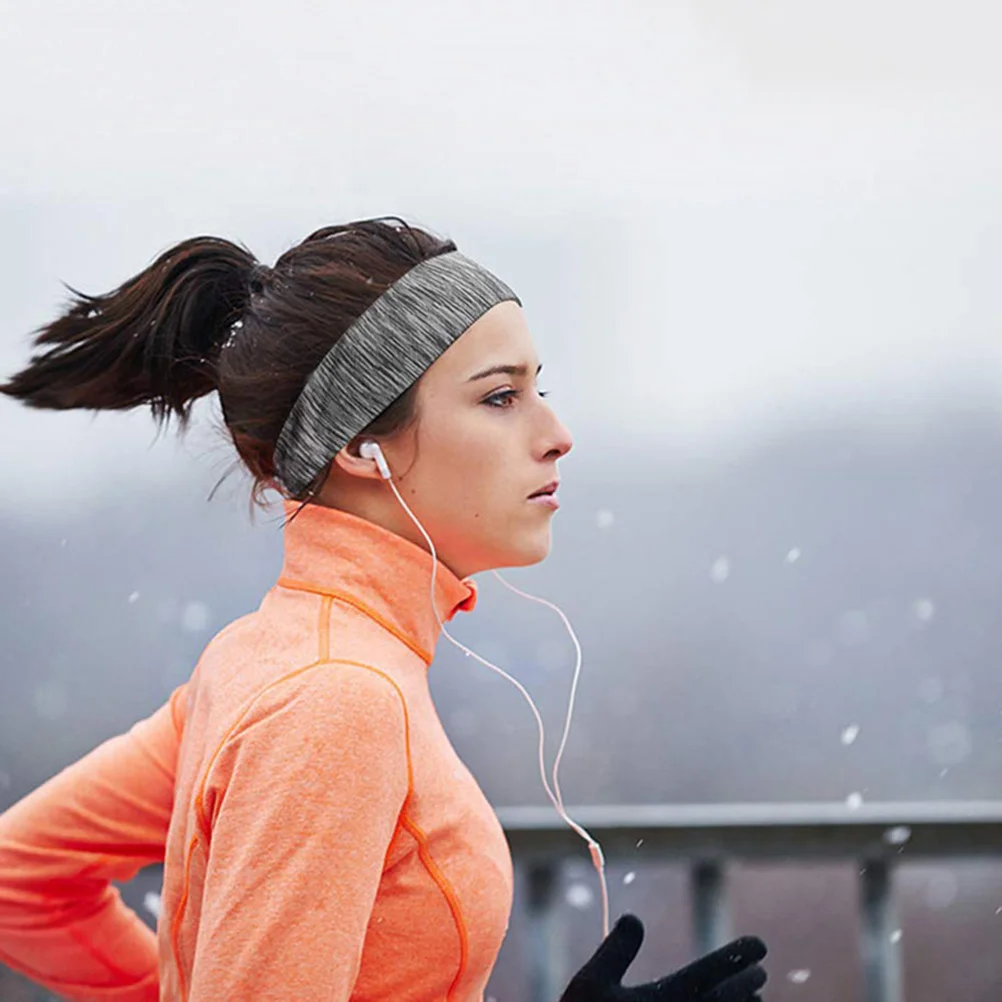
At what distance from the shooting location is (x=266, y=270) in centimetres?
90

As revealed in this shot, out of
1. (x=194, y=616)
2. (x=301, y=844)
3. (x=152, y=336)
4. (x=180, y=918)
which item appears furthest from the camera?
(x=194, y=616)

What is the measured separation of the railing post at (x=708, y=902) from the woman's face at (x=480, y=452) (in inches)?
33.1

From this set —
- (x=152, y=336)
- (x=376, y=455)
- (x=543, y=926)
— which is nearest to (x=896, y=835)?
(x=543, y=926)

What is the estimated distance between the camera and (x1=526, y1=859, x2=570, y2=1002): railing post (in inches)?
61.4

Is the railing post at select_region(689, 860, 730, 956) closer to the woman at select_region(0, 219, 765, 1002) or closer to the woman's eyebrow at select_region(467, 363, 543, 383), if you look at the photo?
the woman at select_region(0, 219, 765, 1002)

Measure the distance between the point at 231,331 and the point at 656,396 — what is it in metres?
1.28

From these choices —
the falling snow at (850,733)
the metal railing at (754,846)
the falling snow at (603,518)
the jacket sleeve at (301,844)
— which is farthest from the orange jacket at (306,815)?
the falling snow at (850,733)

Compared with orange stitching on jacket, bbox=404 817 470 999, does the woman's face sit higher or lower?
higher

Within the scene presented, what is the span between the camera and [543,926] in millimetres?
1561

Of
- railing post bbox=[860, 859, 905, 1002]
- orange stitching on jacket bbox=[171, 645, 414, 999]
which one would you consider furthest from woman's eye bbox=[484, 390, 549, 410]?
railing post bbox=[860, 859, 905, 1002]

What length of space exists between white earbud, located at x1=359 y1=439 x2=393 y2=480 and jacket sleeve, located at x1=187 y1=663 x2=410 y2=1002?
0.18 meters

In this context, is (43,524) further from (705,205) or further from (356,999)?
(356,999)

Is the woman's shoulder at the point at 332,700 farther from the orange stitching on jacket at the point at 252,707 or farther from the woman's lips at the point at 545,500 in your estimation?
the woman's lips at the point at 545,500

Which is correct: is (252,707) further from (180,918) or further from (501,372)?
(501,372)
